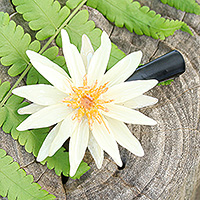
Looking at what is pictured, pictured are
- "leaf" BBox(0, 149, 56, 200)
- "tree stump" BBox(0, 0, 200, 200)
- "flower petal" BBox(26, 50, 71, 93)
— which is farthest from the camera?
"tree stump" BBox(0, 0, 200, 200)

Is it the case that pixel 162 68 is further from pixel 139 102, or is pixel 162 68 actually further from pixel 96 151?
pixel 96 151

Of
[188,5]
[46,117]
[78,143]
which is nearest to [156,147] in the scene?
[78,143]

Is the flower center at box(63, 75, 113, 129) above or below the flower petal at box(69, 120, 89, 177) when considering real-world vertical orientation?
above

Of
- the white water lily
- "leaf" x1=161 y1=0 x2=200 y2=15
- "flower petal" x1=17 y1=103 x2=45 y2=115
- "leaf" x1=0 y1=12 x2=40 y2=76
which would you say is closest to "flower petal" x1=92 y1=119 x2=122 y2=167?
the white water lily

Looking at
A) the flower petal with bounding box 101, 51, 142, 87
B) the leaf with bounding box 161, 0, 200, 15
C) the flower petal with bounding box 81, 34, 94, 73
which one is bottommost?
the flower petal with bounding box 101, 51, 142, 87

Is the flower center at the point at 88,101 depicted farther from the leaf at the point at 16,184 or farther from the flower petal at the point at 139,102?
the leaf at the point at 16,184

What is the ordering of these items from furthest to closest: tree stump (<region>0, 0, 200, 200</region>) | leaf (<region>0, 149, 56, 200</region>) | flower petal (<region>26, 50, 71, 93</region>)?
tree stump (<region>0, 0, 200, 200</region>) < leaf (<region>0, 149, 56, 200</region>) < flower petal (<region>26, 50, 71, 93</region>)

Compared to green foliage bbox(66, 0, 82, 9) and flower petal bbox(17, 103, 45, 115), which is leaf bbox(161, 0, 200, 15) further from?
flower petal bbox(17, 103, 45, 115)

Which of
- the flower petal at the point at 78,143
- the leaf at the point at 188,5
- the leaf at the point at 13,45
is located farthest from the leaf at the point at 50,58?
the leaf at the point at 188,5

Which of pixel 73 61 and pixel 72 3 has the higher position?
pixel 72 3
